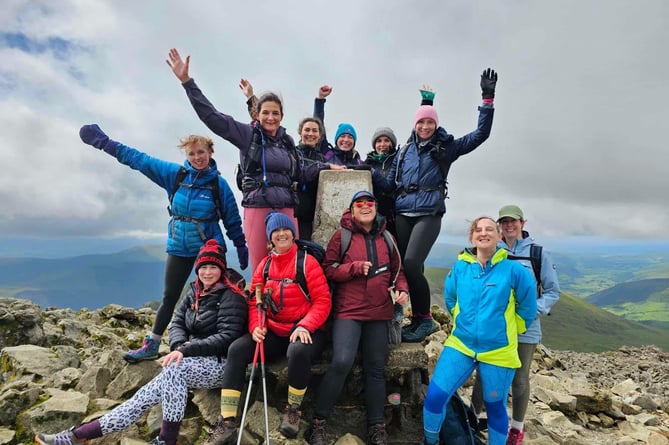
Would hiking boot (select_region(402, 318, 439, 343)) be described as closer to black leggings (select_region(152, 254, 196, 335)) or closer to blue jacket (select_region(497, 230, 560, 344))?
blue jacket (select_region(497, 230, 560, 344))

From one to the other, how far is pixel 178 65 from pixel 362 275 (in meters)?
4.78

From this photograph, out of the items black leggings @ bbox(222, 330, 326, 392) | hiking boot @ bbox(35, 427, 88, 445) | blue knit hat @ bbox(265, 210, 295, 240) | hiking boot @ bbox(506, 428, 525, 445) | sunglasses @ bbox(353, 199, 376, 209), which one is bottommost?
hiking boot @ bbox(506, 428, 525, 445)

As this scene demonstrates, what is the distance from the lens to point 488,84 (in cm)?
722

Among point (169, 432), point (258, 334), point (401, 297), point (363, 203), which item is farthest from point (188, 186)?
point (401, 297)

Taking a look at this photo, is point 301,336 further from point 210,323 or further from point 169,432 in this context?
point 169,432

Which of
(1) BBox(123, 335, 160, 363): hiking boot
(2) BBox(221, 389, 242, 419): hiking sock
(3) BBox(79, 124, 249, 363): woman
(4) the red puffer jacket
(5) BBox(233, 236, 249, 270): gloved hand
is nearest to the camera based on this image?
(2) BBox(221, 389, 242, 419): hiking sock

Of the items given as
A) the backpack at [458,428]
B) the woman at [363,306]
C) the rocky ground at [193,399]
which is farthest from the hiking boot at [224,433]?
the backpack at [458,428]

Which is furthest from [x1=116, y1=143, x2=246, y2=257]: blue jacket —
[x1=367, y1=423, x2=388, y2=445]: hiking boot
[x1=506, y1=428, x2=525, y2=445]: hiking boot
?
[x1=506, y1=428, x2=525, y2=445]: hiking boot

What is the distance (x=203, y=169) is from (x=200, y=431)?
15.3 feet

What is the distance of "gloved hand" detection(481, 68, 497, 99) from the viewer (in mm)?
7215

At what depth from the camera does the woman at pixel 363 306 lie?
5957 millimetres

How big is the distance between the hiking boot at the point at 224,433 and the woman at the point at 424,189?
11.2 feet

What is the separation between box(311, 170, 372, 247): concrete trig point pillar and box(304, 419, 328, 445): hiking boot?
12.6 feet

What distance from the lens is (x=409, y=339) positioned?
716 cm
